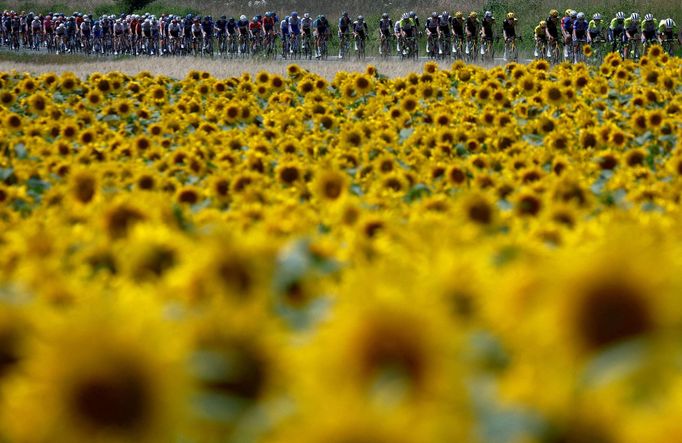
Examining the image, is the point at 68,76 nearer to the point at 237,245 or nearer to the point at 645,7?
the point at 237,245

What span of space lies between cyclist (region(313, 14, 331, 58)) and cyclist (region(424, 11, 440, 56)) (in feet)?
14.2

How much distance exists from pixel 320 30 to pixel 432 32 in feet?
15.9

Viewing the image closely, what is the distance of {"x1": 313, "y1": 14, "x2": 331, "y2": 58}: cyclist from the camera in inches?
1329

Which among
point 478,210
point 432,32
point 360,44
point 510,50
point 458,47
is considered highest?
point 432,32

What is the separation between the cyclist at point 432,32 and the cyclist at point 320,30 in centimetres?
433

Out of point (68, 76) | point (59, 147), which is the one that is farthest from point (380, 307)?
point (68, 76)

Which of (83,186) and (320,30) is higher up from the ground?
(320,30)

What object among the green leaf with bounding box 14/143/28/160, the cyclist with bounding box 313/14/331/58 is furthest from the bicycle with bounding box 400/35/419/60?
the green leaf with bounding box 14/143/28/160

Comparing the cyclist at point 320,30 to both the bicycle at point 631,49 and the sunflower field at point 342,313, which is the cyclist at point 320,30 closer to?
the bicycle at point 631,49

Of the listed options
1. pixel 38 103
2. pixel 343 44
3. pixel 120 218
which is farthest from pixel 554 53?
pixel 120 218

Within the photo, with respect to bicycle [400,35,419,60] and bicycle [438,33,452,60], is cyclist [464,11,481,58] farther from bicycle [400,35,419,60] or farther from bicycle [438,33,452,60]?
bicycle [400,35,419,60]

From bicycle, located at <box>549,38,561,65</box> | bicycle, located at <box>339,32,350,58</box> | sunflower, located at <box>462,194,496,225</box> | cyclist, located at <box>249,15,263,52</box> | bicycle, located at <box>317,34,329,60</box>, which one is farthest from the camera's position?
cyclist, located at <box>249,15,263,52</box>

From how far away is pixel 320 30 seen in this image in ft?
112

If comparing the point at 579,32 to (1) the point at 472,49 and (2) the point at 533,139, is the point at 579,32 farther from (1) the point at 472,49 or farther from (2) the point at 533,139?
(2) the point at 533,139
